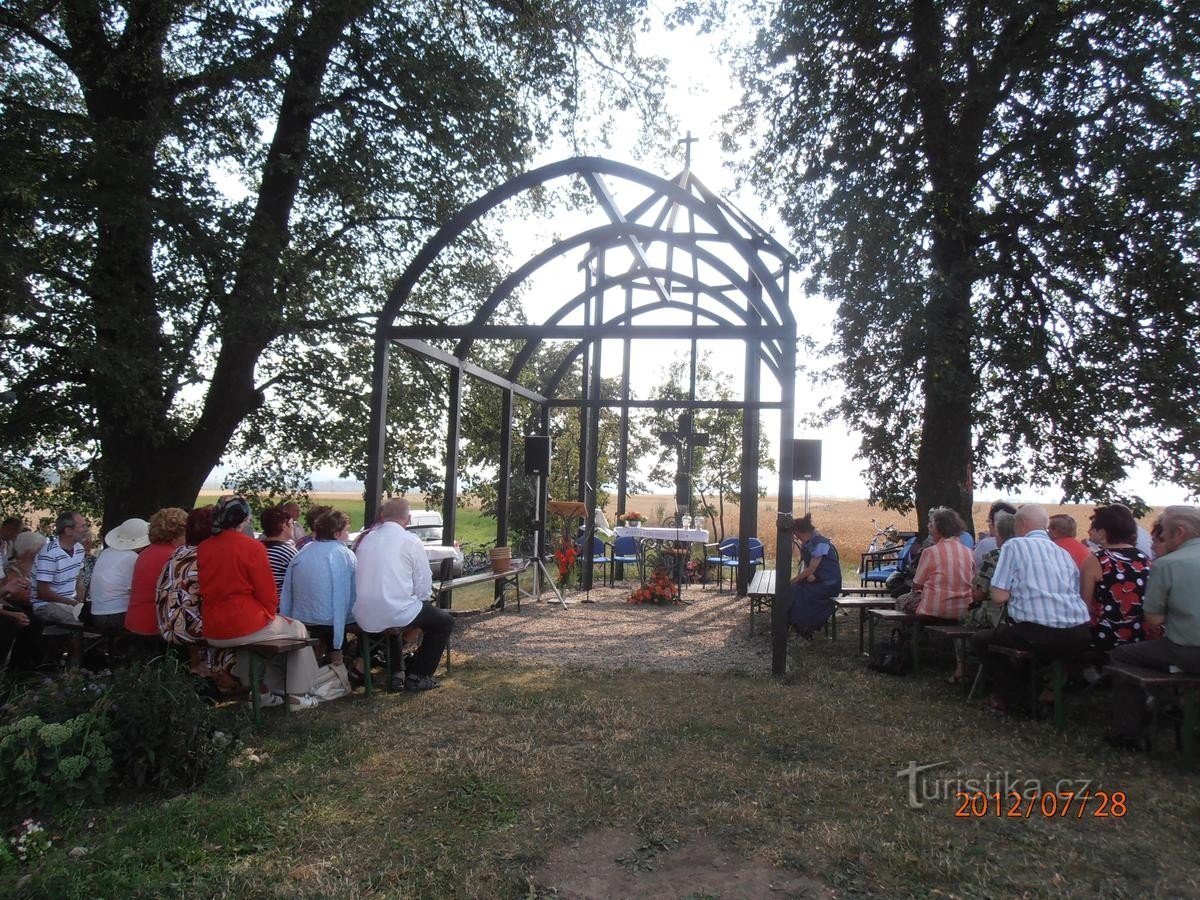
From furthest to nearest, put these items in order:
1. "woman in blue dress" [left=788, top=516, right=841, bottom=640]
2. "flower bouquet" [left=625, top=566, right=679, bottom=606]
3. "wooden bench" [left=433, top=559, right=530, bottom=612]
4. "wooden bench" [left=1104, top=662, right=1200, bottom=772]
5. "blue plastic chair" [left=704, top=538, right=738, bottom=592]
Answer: "blue plastic chair" [left=704, top=538, right=738, bottom=592]
"flower bouquet" [left=625, top=566, right=679, bottom=606]
"wooden bench" [left=433, top=559, right=530, bottom=612]
"woman in blue dress" [left=788, top=516, right=841, bottom=640]
"wooden bench" [left=1104, top=662, right=1200, bottom=772]

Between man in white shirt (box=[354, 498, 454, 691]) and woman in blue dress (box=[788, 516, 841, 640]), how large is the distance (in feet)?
11.8

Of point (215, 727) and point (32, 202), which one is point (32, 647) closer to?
point (215, 727)

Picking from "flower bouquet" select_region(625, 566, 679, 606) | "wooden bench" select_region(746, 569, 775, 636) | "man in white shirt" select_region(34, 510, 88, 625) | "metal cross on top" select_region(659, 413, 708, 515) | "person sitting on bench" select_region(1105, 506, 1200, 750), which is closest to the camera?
"person sitting on bench" select_region(1105, 506, 1200, 750)

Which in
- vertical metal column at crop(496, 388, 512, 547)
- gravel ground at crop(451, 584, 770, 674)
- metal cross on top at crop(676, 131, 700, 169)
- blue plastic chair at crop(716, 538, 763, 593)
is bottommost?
gravel ground at crop(451, 584, 770, 674)

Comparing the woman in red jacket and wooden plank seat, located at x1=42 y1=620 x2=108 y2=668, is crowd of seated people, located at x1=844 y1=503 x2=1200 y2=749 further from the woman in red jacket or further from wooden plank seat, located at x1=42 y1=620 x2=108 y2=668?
wooden plank seat, located at x1=42 y1=620 x2=108 y2=668

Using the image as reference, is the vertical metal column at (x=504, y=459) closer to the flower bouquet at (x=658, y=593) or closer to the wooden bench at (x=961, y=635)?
the flower bouquet at (x=658, y=593)

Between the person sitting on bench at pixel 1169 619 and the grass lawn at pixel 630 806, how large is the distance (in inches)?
8.4

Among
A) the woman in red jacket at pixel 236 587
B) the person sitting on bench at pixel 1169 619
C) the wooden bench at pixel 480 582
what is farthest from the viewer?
the wooden bench at pixel 480 582

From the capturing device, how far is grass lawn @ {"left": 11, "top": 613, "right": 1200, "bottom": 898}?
120 inches

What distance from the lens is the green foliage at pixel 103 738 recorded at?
363 cm

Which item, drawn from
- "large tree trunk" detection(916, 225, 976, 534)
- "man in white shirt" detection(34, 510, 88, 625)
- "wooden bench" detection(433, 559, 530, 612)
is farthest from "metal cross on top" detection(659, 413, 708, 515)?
"man in white shirt" detection(34, 510, 88, 625)

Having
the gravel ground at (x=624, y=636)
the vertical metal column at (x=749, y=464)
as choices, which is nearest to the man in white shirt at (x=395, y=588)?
the gravel ground at (x=624, y=636)

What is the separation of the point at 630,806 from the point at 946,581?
3.79 metres

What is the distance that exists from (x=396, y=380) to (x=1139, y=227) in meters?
8.92
